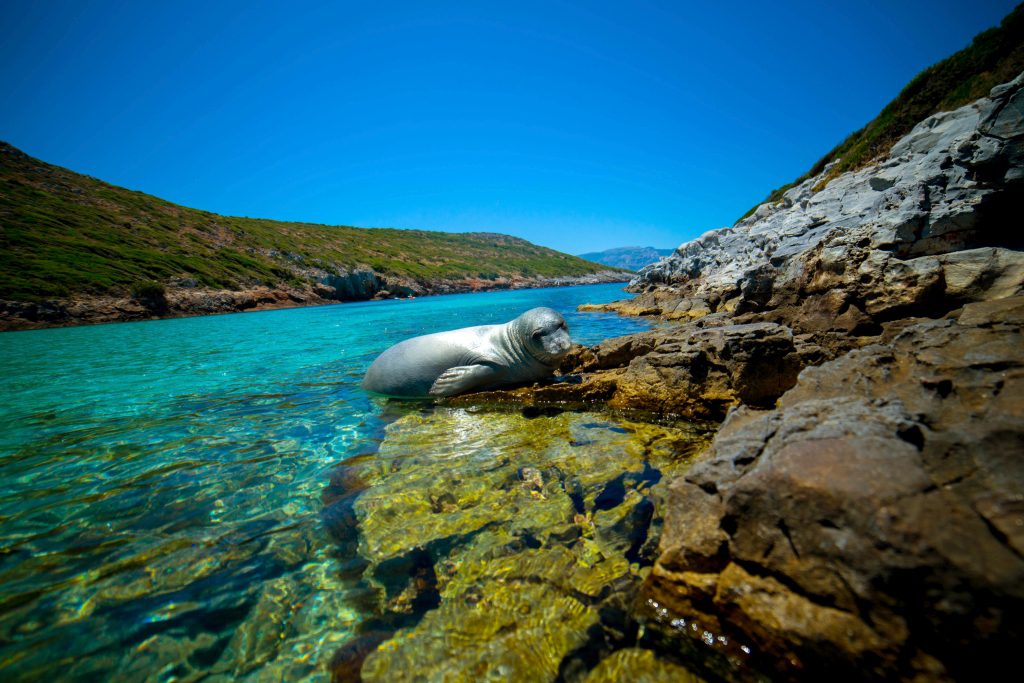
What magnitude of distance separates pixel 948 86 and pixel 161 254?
240ft

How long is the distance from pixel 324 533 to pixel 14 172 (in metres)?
92.3

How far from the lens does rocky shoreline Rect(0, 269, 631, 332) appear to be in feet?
94.9

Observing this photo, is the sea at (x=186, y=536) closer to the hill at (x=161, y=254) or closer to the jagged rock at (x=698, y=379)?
the jagged rock at (x=698, y=379)

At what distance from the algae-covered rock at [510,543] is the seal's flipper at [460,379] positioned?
1.76 metres

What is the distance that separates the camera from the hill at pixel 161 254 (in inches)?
1393

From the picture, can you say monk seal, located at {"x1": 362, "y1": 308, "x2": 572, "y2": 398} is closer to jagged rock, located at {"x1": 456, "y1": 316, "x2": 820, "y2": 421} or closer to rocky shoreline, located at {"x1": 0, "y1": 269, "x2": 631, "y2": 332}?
jagged rock, located at {"x1": 456, "y1": 316, "x2": 820, "y2": 421}

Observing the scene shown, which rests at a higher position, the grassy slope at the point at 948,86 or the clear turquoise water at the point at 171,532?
the grassy slope at the point at 948,86

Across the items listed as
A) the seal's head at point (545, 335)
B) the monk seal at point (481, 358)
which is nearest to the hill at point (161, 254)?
the monk seal at point (481, 358)

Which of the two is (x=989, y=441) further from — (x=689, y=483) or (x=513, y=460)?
(x=513, y=460)

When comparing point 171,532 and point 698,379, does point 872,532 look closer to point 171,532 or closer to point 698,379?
point 698,379

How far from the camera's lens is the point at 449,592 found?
2.66 meters

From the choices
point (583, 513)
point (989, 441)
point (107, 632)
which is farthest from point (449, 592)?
point (989, 441)

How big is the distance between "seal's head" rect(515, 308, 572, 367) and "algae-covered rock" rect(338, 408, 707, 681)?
172 centimetres

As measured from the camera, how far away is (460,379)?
689cm
